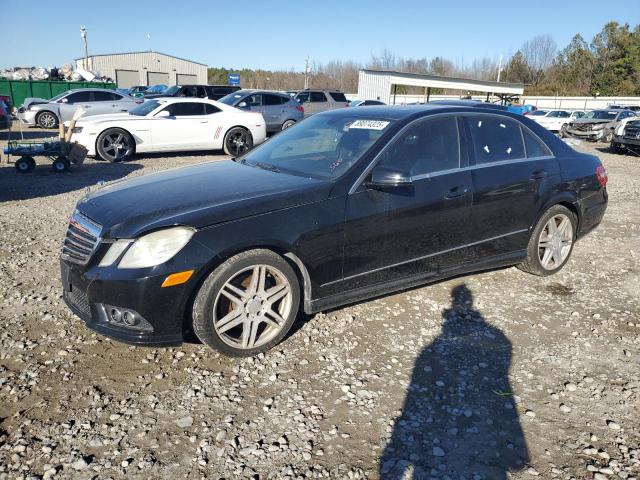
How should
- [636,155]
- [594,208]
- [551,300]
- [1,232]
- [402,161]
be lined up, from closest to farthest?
[402,161] → [551,300] → [594,208] → [1,232] → [636,155]

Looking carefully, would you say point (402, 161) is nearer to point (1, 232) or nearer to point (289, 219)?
point (289, 219)

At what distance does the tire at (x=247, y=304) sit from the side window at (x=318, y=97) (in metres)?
18.7

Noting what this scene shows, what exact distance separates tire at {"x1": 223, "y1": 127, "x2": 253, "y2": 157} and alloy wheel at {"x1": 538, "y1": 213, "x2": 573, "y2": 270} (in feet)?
31.0

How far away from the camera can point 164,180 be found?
3.96 metres

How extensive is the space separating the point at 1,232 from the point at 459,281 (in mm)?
5447

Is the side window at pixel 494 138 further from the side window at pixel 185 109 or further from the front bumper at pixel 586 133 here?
the front bumper at pixel 586 133

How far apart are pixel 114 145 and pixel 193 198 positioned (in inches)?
364

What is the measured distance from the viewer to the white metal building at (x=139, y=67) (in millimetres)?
58969

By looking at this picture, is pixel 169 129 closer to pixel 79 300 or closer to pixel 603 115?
pixel 79 300

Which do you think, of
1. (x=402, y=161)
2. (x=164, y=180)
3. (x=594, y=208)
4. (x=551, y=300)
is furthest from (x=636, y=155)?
(x=164, y=180)

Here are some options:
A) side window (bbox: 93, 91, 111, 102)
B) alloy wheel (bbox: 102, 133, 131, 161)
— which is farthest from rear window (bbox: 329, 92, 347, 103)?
alloy wheel (bbox: 102, 133, 131, 161)

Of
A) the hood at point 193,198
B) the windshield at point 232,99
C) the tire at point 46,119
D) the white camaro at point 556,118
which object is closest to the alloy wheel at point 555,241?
the hood at point 193,198

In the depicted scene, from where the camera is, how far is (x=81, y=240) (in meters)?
3.36

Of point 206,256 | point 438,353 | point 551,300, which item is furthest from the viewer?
point 551,300
